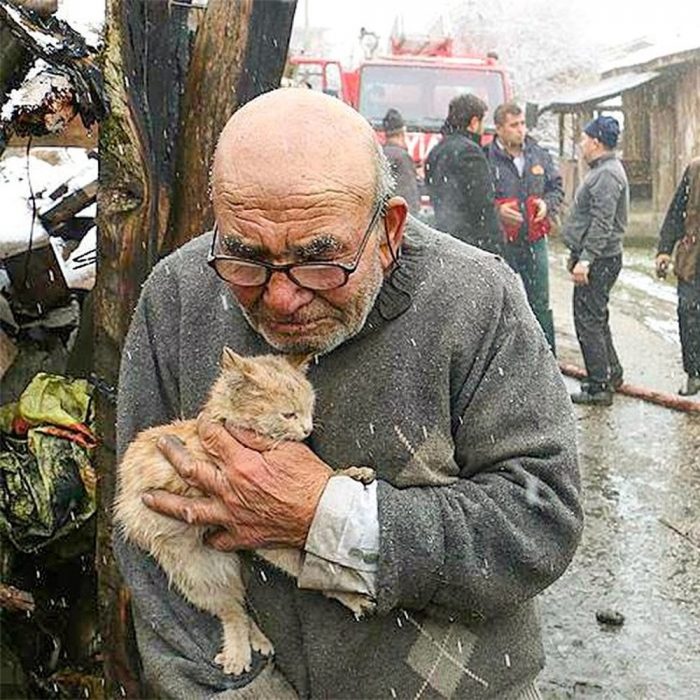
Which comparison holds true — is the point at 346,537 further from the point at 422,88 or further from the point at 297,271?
the point at 422,88

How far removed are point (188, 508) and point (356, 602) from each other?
0.36 meters

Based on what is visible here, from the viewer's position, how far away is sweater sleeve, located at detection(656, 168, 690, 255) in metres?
8.80

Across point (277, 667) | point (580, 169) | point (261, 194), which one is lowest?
point (580, 169)

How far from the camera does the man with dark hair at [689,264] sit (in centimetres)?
860

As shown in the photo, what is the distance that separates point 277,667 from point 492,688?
43 centimetres

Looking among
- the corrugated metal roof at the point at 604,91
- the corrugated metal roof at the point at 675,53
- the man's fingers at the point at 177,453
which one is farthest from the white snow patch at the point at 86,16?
the corrugated metal roof at the point at 604,91

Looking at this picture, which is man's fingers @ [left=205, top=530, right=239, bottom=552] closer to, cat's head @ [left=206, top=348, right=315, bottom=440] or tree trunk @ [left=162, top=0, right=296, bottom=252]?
cat's head @ [left=206, top=348, right=315, bottom=440]

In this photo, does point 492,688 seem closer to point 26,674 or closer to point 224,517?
point 224,517

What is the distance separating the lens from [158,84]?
11.0 ft

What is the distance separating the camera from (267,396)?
81.0 inches

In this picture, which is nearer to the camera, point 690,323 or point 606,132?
point 606,132

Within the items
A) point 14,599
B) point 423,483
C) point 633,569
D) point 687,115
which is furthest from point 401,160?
point 687,115

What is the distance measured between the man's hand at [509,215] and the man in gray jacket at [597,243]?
383mm

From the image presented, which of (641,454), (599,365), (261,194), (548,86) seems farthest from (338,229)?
(548,86)
